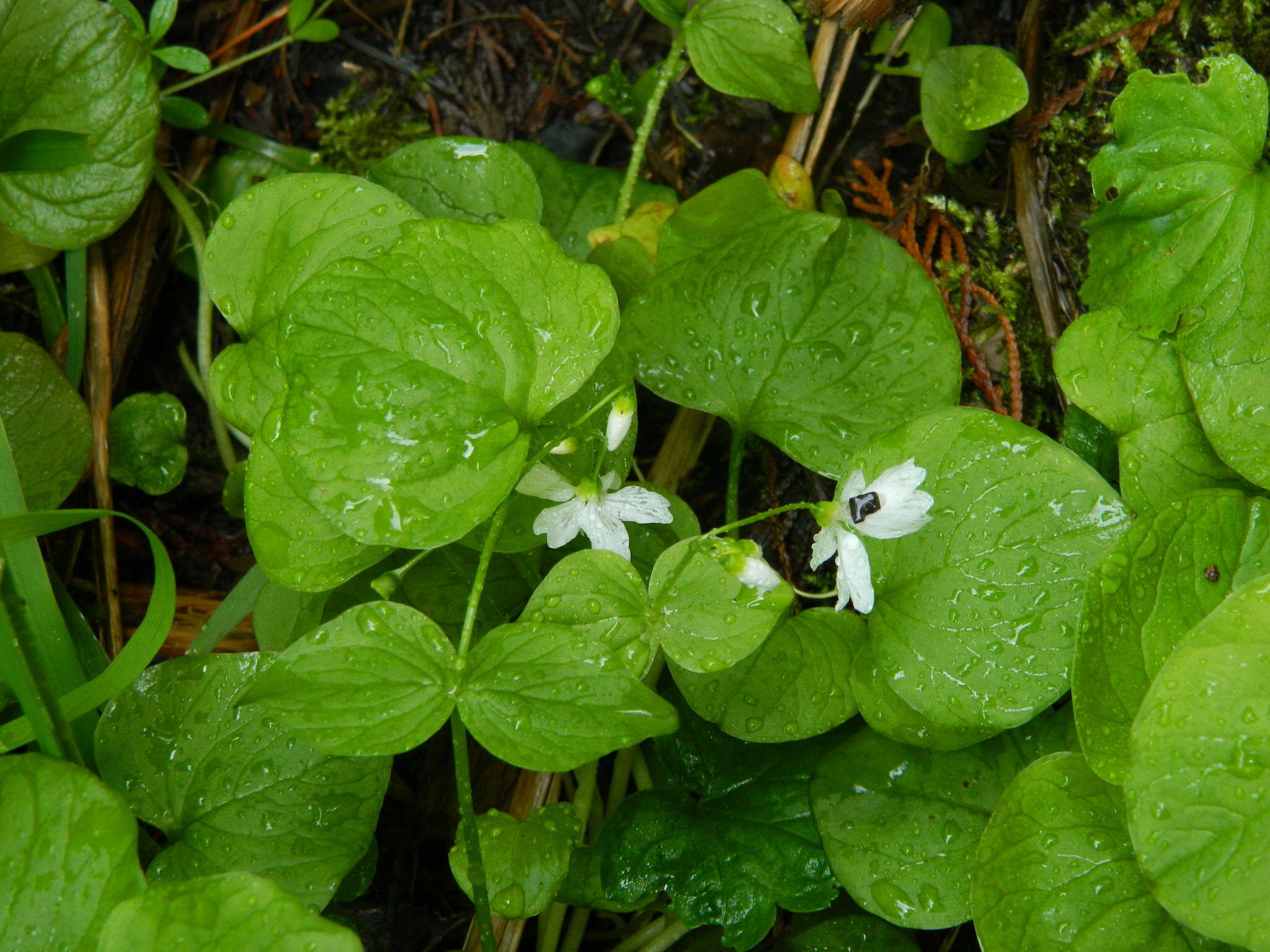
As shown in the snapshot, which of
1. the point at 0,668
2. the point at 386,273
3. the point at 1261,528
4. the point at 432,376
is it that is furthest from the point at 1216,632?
the point at 0,668

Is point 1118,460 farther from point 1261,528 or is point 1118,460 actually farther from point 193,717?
point 193,717

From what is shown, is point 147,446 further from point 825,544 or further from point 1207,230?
point 1207,230

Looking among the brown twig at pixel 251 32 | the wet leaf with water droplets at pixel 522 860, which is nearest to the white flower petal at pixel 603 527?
the wet leaf with water droplets at pixel 522 860

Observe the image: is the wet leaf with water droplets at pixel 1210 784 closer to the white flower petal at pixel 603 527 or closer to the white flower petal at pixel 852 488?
the white flower petal at pixel 852 488

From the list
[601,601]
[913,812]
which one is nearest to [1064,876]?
[913,812]

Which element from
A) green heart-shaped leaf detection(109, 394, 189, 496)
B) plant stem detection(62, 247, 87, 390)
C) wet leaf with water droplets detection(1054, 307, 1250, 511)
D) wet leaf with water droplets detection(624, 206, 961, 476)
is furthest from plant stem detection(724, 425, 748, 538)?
plant stem detection(62, 247, 87, 390)

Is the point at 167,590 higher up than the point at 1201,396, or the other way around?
the point at 1201,396
